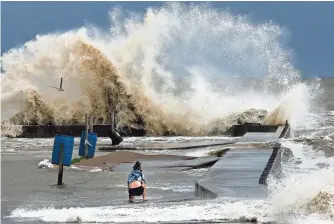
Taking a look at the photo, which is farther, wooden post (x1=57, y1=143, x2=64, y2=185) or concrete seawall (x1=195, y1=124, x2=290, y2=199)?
wooden post (x1=57, y1=143, x2=64, y2=185)

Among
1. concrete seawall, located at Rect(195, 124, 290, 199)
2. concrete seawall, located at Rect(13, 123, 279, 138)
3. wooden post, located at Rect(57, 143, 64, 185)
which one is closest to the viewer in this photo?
concrete seawall, located at Rect(195, 124, 290, 199)

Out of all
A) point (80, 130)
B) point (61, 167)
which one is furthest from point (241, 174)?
point (80, 130)

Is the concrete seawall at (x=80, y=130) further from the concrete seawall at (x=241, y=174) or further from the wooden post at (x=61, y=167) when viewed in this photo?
the wooden post at (x=61, y=167)

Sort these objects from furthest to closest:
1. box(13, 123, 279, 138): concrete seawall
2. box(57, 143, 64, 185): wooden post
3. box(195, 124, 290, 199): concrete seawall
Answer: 1. box(13, 123, 279, 138): concrete seawall
2. box(57, 143, 64, 185): wooden post
3. box(195, 124, 290, 199): concrete seawall

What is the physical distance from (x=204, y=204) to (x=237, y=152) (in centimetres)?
819

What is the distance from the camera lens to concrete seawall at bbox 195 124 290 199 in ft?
34.6

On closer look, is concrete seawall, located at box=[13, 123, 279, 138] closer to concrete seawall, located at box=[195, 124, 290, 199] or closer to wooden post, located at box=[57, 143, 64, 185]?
concrete seawall, located at box=[195, 124, 290, 199]

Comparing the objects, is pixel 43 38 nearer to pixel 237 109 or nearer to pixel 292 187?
pixel 237 109

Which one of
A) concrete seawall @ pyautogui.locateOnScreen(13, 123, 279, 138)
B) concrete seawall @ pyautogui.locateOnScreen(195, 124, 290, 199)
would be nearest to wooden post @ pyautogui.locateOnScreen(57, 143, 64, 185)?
concrete seawall @ pyautogui.locateOnScreen(195, 124, 290, 199)

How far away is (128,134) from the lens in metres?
33.7

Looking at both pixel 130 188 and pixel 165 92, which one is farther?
pixel 165 92

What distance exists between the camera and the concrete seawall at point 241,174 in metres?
10.5

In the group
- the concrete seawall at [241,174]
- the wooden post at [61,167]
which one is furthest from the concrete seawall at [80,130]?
the wooden post at [61,167]

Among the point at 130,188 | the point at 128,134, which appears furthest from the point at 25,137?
the point at 130,188
